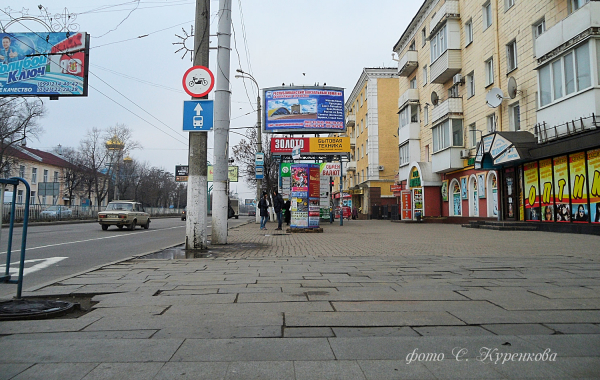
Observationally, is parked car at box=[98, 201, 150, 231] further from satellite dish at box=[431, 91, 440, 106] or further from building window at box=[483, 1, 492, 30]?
building window at box=[483, 1, 492, 30]

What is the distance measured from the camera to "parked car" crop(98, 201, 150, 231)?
70.9 feet

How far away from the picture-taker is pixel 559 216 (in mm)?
17250

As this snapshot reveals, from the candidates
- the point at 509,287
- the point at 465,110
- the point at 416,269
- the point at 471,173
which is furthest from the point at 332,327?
the point at 465,110

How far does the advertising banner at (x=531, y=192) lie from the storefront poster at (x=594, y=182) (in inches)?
133

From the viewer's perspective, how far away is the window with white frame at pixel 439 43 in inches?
1089

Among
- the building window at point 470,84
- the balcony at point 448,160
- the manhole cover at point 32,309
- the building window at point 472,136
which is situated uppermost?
the building window at point 470,84

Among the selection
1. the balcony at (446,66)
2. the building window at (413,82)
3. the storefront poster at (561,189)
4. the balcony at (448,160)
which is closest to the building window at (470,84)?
the balcony at (446,66)

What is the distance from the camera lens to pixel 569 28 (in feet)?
Answer: 50.8

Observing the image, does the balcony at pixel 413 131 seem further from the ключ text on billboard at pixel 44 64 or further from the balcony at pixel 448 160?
the ключ text on billboard at pixel 44 64

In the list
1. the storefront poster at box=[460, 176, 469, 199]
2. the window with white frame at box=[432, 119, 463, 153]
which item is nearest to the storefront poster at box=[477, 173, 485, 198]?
the storefront poster at box=[460, 176, 469, 199]

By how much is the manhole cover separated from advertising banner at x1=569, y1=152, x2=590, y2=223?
1664cm

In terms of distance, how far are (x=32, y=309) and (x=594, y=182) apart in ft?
55.1

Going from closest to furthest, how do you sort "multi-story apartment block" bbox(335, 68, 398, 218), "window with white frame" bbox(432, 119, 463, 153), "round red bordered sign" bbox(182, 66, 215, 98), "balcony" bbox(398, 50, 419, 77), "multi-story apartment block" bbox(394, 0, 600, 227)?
"round red bordered sign" bbox(182, 66, 215, 98) < "multi-story apartment block" bbox(394, 0, 600, 227) < "window with white frame" bbox(432, 119, 463, 153) < "balcony" bbox(398, 50, 419, 77) < "multi-story apartment block" bbox(335, 68, 398, 218)

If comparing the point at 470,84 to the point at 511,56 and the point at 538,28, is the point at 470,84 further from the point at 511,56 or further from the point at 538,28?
the point at 538,28
